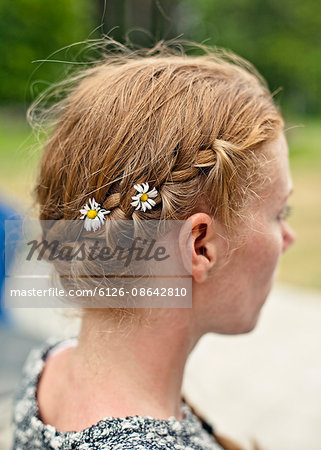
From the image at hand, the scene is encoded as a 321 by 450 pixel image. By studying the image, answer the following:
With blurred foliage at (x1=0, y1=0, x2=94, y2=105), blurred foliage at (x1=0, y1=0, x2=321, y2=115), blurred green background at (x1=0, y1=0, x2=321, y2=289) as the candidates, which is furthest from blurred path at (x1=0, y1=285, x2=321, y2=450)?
blurred foliage at (x1=0, y1=0, x2=321, y2=115)

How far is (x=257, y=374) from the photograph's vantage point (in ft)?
7.68

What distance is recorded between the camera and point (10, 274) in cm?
137

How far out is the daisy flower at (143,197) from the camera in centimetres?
95

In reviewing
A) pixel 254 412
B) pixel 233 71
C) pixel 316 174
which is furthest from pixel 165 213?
pixel 316 174

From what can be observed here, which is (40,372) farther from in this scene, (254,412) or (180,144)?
(254,412)

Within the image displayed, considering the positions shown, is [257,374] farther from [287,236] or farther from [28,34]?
[28,34]

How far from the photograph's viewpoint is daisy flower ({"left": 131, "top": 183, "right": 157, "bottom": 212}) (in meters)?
0.95

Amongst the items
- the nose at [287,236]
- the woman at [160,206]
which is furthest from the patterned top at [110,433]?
the nose at [287,236]

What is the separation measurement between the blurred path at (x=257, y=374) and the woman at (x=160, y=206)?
486mm

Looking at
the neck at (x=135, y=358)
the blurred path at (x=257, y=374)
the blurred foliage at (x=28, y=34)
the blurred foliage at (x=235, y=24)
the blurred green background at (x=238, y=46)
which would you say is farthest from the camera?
the blurred foliage at (x=235, y=24)

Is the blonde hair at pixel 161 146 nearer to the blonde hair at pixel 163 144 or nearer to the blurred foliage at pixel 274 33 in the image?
the blonde hair at pixel 163 144

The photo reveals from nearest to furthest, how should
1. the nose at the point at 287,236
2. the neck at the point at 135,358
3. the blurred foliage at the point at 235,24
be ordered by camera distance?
1. the neck at the point at 135,358
2. the nose at the point at 287,236
3. the blurred foliage at the point at 235,24

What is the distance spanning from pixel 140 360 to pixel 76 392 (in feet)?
0.51

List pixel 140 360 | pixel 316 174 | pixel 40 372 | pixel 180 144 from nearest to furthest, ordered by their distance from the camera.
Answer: pixel 180 144
pixel 140 360
pixel 40 372
pixel 316 174
